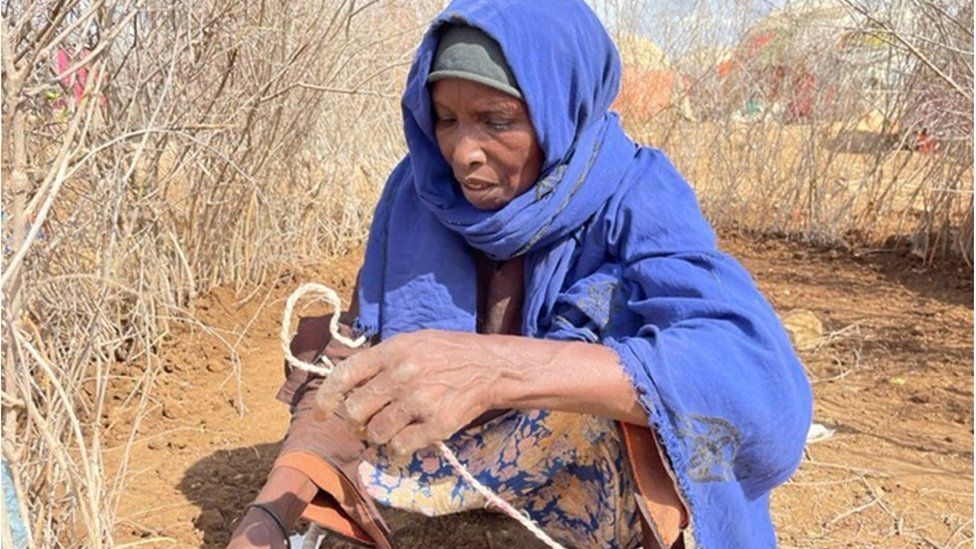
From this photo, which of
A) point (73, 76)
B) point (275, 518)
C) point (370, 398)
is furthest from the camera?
point (73, 76)

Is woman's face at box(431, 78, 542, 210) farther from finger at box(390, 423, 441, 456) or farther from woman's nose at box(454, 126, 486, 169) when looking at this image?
finger at box(390, 423, 441, 456)

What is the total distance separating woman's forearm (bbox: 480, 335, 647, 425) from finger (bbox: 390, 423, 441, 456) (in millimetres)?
109

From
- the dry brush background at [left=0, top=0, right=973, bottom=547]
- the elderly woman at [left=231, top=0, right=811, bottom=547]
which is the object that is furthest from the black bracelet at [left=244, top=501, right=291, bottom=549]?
the dry brush background at [left=0, top=0, right=973, bottom=547]

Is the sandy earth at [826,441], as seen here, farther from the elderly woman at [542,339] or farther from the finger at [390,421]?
the finger at [390,421]

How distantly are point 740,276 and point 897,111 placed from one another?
4450 mm

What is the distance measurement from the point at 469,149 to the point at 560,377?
45 cm

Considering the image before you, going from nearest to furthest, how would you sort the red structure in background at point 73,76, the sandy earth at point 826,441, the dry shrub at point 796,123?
the red structure in background at point 73,76
the sandy earth at point 826,441
the dry shrub at point 796,123

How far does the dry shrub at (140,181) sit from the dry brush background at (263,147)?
1 cm

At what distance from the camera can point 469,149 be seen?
163 cm

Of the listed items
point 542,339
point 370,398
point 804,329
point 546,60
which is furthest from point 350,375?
point 804,329

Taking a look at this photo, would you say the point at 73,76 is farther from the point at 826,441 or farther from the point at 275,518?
the point at 826,441

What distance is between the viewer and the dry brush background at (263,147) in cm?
156

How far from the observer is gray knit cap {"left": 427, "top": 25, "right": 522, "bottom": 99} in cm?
158

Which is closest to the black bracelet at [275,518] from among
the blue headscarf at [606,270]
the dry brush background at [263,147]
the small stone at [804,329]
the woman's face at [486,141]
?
the dry brush background at [263,147]
